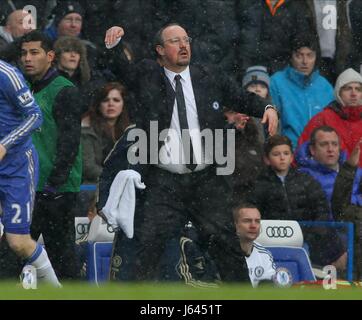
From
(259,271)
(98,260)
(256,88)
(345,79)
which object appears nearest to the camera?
(259,271)

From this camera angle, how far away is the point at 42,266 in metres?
10.4

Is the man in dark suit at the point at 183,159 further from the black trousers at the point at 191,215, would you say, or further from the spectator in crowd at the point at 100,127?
the spectator in crowd at the point at 100,127

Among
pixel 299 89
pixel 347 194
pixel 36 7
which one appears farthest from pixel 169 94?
pixel 36 7

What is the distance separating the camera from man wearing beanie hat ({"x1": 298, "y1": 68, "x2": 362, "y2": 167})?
1275cm

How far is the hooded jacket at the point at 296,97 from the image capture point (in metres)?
13.0

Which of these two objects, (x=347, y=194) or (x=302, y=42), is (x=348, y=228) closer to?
(x=347, y=194)

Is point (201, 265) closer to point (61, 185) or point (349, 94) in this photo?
point (61, 185)

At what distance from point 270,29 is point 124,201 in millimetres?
3767

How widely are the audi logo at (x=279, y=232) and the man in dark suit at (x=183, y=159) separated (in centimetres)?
111

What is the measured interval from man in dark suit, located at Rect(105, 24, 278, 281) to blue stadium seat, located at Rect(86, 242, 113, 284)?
0.80m

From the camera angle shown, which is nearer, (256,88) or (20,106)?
(20,106)

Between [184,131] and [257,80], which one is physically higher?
[257,80]
